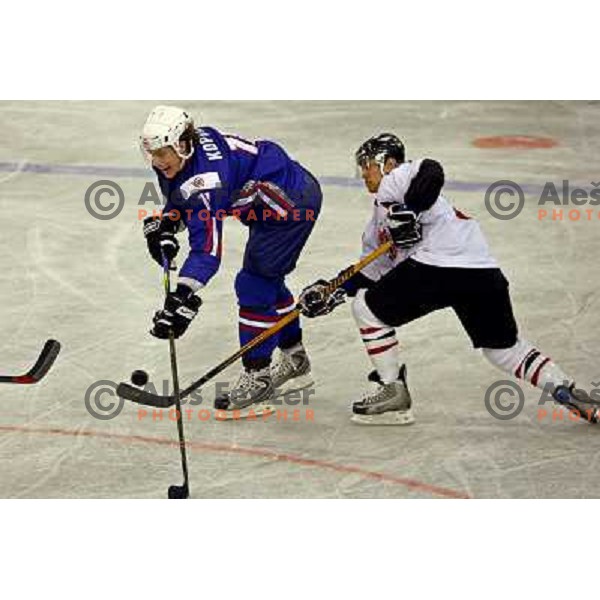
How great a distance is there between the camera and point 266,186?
7566 mm

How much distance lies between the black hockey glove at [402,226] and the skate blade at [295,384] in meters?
1.04

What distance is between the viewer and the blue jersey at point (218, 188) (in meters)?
7.24

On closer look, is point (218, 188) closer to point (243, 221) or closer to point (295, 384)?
point (243, 221)

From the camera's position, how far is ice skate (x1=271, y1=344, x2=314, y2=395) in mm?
8031

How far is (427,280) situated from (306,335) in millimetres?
1455

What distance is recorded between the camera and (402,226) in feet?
23.7

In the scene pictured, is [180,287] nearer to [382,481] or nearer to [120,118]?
[382,481]

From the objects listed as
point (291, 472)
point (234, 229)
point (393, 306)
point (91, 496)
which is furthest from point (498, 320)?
point (234, 229)

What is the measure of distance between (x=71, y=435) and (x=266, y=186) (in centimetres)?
126

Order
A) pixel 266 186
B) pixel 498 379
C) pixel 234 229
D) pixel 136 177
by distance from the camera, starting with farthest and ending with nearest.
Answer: pixel 136 177
pixel 234 229
pixel 498 379
pixel 266 186

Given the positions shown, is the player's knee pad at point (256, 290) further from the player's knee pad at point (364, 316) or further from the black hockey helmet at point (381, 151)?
the black hockey helmet at point (381, 151)

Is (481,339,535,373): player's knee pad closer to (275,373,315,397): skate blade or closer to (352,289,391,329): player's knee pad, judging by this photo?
(352,289,391,329): player's knee pad

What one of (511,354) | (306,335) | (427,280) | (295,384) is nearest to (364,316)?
(427,280)

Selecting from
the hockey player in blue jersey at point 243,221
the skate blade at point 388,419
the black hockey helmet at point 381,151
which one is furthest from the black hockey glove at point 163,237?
the skate blade at point 388,419
